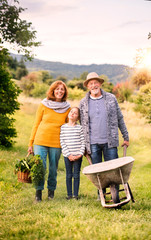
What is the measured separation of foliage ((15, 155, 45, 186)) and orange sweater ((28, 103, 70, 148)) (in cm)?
29

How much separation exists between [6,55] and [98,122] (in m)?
7.25

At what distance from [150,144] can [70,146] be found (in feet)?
35.9

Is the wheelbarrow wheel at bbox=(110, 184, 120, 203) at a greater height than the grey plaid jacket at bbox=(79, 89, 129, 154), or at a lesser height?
lesser

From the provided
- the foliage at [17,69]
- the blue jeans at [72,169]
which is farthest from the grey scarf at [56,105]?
the foliage at [17,69]

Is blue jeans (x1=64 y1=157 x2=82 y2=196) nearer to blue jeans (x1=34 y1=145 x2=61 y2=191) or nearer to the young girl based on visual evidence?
the young girl

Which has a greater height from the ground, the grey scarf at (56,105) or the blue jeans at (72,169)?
the grey scarf at (56,105)

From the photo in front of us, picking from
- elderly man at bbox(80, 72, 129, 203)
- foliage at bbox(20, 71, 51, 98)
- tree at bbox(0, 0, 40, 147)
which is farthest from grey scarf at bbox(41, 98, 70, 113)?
foliage at bbox(20, 71, 51, 98)

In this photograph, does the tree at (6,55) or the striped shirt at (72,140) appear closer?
the striped shirt at (72,140)

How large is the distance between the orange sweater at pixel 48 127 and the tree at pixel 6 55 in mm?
5749

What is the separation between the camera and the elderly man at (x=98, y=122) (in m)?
4.54

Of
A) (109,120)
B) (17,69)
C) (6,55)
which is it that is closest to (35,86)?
(17,69)

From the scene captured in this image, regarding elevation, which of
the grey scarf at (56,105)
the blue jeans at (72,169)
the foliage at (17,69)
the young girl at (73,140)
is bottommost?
the blue jeans at (72,169)

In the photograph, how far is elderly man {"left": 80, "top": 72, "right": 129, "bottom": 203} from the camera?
14.9 feet

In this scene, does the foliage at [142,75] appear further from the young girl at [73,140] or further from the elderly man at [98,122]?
the young girl at [73,140]
